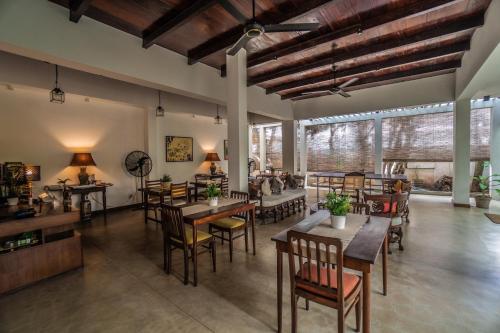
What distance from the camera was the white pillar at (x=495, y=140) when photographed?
20.6 feet

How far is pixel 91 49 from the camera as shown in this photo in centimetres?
325

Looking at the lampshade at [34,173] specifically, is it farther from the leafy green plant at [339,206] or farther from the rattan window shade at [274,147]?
the rattan window shade at [274,147]

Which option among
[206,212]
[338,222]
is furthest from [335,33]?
[206,212]

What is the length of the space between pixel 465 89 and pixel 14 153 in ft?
29.4

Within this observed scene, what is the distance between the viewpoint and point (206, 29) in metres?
3.68

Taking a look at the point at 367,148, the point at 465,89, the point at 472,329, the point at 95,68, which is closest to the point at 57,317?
the point at 95,68

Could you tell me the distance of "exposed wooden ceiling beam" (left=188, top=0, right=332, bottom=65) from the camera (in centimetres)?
305

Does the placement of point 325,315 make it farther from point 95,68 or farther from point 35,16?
point 35,16

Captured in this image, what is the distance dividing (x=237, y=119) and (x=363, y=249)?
3.36m

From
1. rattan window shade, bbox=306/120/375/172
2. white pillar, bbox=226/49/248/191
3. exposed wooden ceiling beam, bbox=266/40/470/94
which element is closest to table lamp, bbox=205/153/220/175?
white pillar, bbox=226/49/248/191

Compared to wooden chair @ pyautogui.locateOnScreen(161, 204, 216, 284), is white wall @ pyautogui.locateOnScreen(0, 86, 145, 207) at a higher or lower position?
higher

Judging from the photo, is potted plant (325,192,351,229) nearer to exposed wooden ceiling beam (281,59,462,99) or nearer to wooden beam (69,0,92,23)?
wooden beam (69,0,92,23)

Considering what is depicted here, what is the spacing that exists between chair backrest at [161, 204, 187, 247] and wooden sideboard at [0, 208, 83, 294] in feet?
3.55

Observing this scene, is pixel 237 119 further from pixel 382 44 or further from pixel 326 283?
pixel 326 283
